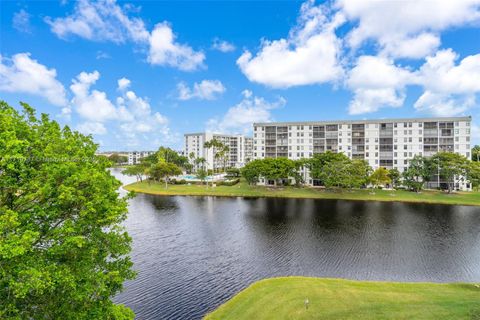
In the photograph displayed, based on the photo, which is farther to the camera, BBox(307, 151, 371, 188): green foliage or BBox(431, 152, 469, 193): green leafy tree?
BBox(307, 151, 371, 188): green foliage

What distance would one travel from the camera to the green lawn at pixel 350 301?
17016 millimetres

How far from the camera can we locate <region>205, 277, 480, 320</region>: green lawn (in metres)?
17.0

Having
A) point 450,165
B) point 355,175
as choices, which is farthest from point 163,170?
point 450,165

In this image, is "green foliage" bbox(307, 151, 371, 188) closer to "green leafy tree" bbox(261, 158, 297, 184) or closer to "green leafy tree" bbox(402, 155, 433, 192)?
"green leafy tree" bbox(261, 158, 297, 184)

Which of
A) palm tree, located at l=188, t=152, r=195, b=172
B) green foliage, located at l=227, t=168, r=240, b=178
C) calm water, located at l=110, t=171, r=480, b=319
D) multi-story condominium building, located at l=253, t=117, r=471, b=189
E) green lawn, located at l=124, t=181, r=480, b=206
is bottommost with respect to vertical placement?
calm water, located at l=110, t=171, r=480, b=319

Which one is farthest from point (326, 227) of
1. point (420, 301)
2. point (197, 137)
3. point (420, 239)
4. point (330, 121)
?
point (197, 137)

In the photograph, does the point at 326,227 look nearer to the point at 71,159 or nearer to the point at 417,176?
the point at 71,159

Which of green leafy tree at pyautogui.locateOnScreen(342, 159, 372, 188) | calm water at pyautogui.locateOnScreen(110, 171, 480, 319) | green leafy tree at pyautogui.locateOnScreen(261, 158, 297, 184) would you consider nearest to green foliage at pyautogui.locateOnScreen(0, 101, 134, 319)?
calm water at pyautogui.locateOnScreen(110, 171, 480, 319)

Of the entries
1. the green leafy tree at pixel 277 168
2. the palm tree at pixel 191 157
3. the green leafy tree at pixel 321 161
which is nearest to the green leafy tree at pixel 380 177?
the green leafy tree at pixel 321 161

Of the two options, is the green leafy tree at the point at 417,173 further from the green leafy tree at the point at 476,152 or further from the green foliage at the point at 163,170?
the green foliage at the point at 163,170

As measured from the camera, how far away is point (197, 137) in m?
163

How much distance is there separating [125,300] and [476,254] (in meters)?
39.4

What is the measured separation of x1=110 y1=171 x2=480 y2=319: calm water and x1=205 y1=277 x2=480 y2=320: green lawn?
236 cm

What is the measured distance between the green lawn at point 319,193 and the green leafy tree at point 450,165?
208 inches
